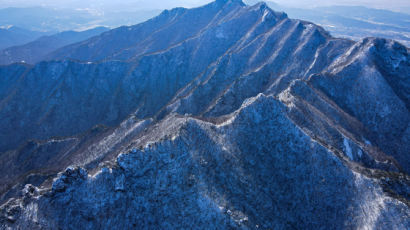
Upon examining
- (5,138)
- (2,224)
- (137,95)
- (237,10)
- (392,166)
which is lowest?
(5,138)

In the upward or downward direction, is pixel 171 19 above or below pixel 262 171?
above

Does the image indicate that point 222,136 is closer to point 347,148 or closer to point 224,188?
point 224,188

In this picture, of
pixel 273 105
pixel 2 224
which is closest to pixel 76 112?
pixel 2 224

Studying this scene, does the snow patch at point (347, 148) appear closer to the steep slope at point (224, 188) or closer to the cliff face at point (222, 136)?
the cliff face at point (222, 136)

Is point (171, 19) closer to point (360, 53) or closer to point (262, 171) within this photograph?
point (360, 53)

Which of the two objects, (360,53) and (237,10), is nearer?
(360,53)

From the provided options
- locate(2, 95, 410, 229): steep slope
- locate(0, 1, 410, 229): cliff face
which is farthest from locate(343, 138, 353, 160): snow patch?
locate(2, 95, 410, 229): steep slope

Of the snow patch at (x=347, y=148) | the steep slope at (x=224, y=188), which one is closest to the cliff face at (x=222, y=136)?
the steep slope at (x=224, y=188)

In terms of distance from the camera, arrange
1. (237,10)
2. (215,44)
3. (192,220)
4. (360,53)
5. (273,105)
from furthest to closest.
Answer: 1. (237,10)
2. (215,44)
3. (360,53)
4. (273,105)
5. (192,220)
